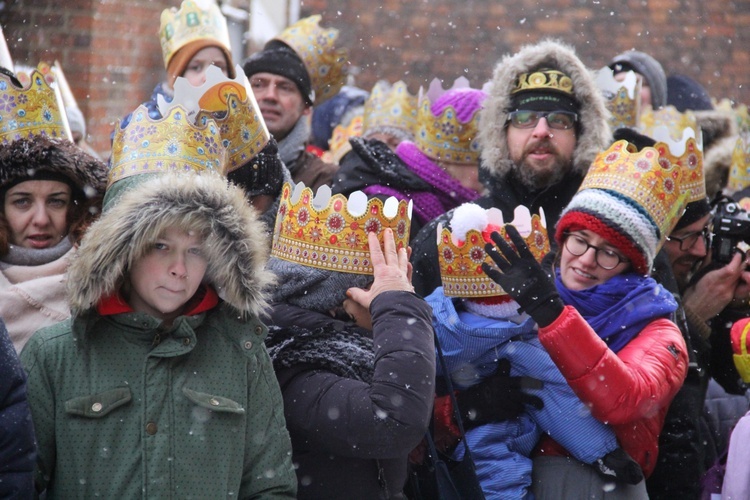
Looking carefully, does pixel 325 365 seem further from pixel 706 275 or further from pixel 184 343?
pixel 706 275

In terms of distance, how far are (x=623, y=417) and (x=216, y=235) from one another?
1.37 metres

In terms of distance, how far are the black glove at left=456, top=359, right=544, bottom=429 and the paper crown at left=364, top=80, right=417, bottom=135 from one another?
10.7ft

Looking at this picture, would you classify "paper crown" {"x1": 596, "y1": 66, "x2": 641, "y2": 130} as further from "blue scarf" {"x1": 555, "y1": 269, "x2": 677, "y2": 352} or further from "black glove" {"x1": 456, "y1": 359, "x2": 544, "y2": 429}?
"black glove" {"x1": 456, "y1": 359, "x2": 544, "y2": 429}

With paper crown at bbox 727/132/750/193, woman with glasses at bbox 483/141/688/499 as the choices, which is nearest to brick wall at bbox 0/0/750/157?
paper crown at bbox 727/132/750/193

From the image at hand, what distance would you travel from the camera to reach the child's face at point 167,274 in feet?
8.86

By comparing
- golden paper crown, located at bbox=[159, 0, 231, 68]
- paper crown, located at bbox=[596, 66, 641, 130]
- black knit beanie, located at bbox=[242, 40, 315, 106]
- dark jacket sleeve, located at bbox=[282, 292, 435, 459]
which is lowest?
dark jacket sleeve, located at bbox=[282, 292, 435, 459]

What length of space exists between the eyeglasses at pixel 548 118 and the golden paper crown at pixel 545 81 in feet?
0.38

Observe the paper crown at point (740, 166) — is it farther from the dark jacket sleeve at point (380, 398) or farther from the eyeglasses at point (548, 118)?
the dark jacket sleeve at point (380, 398)

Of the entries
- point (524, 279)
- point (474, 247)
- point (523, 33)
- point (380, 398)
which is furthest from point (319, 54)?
point (523, 33)

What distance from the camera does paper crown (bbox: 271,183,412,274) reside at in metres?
3.07

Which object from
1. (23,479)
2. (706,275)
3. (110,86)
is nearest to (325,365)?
(23,479)

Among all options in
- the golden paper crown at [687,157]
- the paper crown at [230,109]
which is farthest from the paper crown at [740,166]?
the paper crown at [230,109]

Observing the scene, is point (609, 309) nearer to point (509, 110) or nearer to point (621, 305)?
point (621, 305)

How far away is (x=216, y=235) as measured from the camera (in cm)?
275
